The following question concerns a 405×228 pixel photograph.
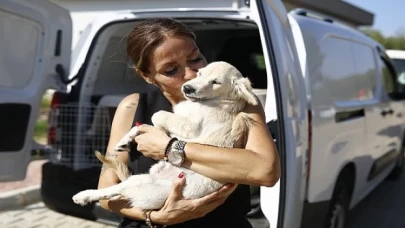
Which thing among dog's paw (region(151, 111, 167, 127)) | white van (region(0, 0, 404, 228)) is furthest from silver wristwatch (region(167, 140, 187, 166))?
white van (region(0, 0, 404, 228))

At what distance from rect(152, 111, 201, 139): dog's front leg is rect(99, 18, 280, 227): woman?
45 mm

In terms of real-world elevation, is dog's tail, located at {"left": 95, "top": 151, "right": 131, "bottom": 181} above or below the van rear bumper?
above

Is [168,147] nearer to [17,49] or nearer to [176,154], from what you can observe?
[176,154]

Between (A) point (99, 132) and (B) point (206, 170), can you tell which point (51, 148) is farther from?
(B) point (206, 170)

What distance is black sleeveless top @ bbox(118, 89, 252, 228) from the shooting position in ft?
6.68

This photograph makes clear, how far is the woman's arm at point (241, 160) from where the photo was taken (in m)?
1.86

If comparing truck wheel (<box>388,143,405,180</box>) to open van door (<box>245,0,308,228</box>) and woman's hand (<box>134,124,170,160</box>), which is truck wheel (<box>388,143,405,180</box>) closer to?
open van door (<box>245,0,308,228</box>)

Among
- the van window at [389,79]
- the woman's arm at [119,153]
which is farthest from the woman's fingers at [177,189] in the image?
the van window at [389,79]

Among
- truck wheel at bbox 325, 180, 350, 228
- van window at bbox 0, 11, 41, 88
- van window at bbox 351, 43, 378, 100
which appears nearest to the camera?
van window at bbox 0, 11, 41, 88

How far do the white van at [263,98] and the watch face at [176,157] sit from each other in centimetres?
103

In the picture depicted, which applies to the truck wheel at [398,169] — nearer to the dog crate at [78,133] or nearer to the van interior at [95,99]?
the van interior at [95,99]

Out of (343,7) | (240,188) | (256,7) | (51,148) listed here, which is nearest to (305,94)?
(256,7)

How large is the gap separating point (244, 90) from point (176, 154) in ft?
1.08

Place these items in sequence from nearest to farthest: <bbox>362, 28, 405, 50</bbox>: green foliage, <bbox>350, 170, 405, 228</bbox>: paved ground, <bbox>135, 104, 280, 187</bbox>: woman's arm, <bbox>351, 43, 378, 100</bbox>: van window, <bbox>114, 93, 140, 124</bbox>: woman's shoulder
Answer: <bbox>135, 104, 280, 187</bbox>: woman's arm, <bbox>114, 93, 140, 124</bbox>: woman's shoulder, <bbox>351, 43, 378, 100</bbox>: van window, <bbox>350, 170, 405, 228</bbox>: paved ground, <bbox>362, 28, 405, 50</bbox>: green foliage
